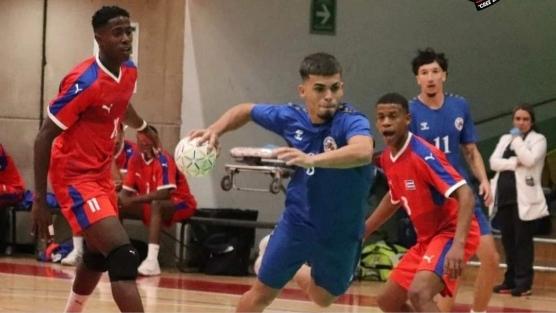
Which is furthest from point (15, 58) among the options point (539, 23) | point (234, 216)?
point (539, 23)

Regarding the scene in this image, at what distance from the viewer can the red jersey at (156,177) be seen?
12.5m

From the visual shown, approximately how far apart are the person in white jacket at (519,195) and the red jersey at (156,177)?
139 inches

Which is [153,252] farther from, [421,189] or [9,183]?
[421,189]

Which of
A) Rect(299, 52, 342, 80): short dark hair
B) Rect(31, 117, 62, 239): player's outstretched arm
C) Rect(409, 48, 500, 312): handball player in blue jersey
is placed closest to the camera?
Rect(299, 52, 342, 80): short dark hair

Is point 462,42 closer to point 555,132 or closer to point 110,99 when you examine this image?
point 555,132

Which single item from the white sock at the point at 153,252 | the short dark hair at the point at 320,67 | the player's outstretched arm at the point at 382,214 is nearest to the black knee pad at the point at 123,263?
the short dark hair at the point at 320,67

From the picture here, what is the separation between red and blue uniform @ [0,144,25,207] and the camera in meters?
13.2

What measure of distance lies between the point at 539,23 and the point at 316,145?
994 centimetres

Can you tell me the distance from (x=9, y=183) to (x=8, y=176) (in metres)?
0.09

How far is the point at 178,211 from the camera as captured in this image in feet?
41.3

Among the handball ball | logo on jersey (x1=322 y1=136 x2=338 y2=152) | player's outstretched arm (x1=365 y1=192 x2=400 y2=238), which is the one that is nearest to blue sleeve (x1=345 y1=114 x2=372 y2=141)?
logo on jersey (x1=322 y1=136 x2=338 y2=152)

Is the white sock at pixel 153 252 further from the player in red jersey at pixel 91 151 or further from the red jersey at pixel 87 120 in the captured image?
the red jersey at pixel 87 120

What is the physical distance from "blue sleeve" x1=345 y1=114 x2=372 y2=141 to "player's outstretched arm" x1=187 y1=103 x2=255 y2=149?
1.99ft

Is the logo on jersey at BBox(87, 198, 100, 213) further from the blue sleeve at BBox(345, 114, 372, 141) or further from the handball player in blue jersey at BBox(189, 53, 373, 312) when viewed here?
the blue sleeve at BBox(345, 114, 372, 141)
